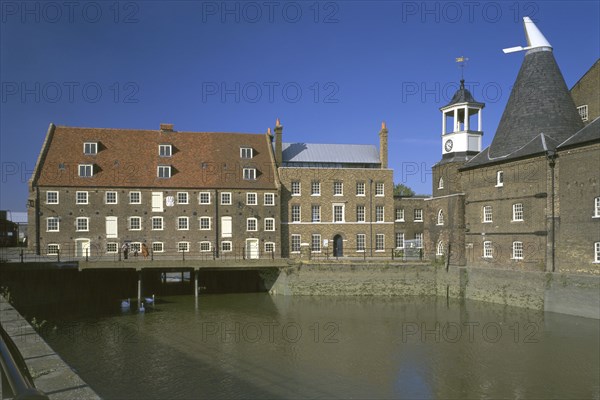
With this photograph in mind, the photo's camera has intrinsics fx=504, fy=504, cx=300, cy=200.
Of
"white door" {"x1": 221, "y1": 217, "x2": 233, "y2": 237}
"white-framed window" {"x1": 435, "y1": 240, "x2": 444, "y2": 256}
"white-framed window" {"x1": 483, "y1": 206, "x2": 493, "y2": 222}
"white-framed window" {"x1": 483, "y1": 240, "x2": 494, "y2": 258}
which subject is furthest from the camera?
"white door" {"x1": 221, "y1": 217, "x2": 233, "y2": 237}

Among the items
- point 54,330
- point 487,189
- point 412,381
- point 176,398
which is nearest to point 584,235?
point 487,189

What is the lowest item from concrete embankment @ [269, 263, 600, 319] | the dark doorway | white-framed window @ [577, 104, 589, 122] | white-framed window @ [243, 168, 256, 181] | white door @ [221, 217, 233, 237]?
concrete embankment @ [269, 263, 600, 319]

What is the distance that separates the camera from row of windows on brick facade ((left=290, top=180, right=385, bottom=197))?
137 ft

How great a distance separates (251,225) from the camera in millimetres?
40250

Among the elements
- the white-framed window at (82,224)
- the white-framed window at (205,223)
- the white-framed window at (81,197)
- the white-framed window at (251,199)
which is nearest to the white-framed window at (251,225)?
the white-framed window at (251,199)

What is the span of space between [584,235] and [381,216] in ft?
59.4

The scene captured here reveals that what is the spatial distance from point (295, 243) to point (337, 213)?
4.35 metres

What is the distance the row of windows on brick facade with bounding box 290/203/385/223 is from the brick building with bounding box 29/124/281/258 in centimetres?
162

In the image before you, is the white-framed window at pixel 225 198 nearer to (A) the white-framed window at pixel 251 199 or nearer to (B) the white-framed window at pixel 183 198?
(A) the white-framed window at pixel 251 199

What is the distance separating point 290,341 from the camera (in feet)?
73.6

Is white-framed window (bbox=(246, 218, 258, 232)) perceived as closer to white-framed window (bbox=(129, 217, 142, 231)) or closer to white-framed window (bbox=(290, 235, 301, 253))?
white-framed window (bbox=(290, 235, 301, 253))

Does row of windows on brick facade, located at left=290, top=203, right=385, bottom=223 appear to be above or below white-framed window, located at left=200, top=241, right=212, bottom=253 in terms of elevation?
above

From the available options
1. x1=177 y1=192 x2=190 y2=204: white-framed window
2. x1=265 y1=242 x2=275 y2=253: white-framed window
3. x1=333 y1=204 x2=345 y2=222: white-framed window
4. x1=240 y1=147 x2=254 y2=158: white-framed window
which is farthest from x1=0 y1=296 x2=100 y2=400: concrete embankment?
x1=333 y1=204 x2=345 y2=222: white-framed window

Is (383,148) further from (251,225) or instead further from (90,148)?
(90,148)
